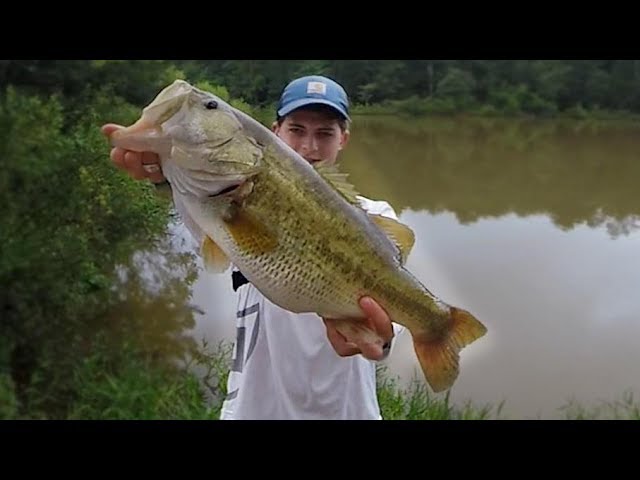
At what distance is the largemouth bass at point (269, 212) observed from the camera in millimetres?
1412

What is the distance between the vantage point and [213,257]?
1.51 meters

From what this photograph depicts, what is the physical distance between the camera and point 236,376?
5.75 ft

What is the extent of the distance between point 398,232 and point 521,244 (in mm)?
8230

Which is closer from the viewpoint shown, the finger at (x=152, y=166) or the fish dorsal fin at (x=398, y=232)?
the finger at (x=152, y=166)

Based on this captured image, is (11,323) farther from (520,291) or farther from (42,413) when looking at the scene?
(520,291)

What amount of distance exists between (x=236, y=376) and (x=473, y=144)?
47.1ft

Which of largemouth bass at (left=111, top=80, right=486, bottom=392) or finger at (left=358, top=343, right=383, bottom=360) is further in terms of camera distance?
finger at (left=358, top=343, right=383, bottom=360)

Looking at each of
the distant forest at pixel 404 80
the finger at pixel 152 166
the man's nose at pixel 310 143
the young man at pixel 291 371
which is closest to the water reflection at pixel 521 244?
the distant forest at pixel 404 80

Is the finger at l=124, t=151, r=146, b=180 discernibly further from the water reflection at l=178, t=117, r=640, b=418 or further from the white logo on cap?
the water reflection at l=178, t=117, r=640, b=418

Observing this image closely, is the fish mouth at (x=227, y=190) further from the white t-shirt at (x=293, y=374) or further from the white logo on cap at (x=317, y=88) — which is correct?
the white logo on cap at (x=317, y=88)

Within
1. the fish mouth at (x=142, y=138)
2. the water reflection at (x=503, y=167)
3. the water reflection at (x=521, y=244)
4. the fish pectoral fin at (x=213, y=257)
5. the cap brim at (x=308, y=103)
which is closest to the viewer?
the fish mouth at (x=142, y=138)

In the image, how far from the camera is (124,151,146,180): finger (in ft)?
4.68

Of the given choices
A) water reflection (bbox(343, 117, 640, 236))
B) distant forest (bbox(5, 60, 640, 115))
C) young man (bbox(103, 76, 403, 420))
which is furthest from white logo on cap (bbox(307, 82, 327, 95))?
water reflection (bbox(343, 117, 640, 236))

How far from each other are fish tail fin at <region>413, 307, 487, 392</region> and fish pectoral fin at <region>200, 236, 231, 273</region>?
1.64 feet
